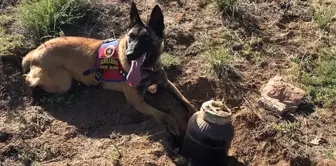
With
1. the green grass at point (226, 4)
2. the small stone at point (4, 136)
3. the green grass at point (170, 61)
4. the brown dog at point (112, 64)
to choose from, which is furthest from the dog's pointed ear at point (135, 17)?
the small stone at point (4, 136)

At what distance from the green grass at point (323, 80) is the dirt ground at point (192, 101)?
146mm

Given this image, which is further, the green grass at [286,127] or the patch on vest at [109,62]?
the patch on vest at [109,62]

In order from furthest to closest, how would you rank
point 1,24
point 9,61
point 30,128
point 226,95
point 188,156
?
point 1,24 → point 9,61 → point 226,95 → point 30,128 → point 188,156

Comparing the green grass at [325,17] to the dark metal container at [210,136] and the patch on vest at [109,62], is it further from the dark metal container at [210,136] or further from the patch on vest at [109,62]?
the patch on vest at [109,62]

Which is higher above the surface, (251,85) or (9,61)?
(9,61)

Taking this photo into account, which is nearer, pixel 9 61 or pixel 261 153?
pixel 261 153

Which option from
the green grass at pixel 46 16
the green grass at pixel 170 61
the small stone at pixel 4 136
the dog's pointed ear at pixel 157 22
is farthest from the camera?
the green grass at pixel 46 16

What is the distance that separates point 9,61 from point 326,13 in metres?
4.19

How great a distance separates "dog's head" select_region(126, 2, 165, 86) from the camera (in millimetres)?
4645

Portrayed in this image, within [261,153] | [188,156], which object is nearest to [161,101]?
[188,156]

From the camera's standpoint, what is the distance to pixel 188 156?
4.36m

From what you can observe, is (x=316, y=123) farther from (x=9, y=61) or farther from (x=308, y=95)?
(x=9, y=61)

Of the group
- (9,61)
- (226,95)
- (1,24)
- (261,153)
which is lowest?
(261,153)

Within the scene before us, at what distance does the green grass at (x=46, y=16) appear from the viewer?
558 cm
